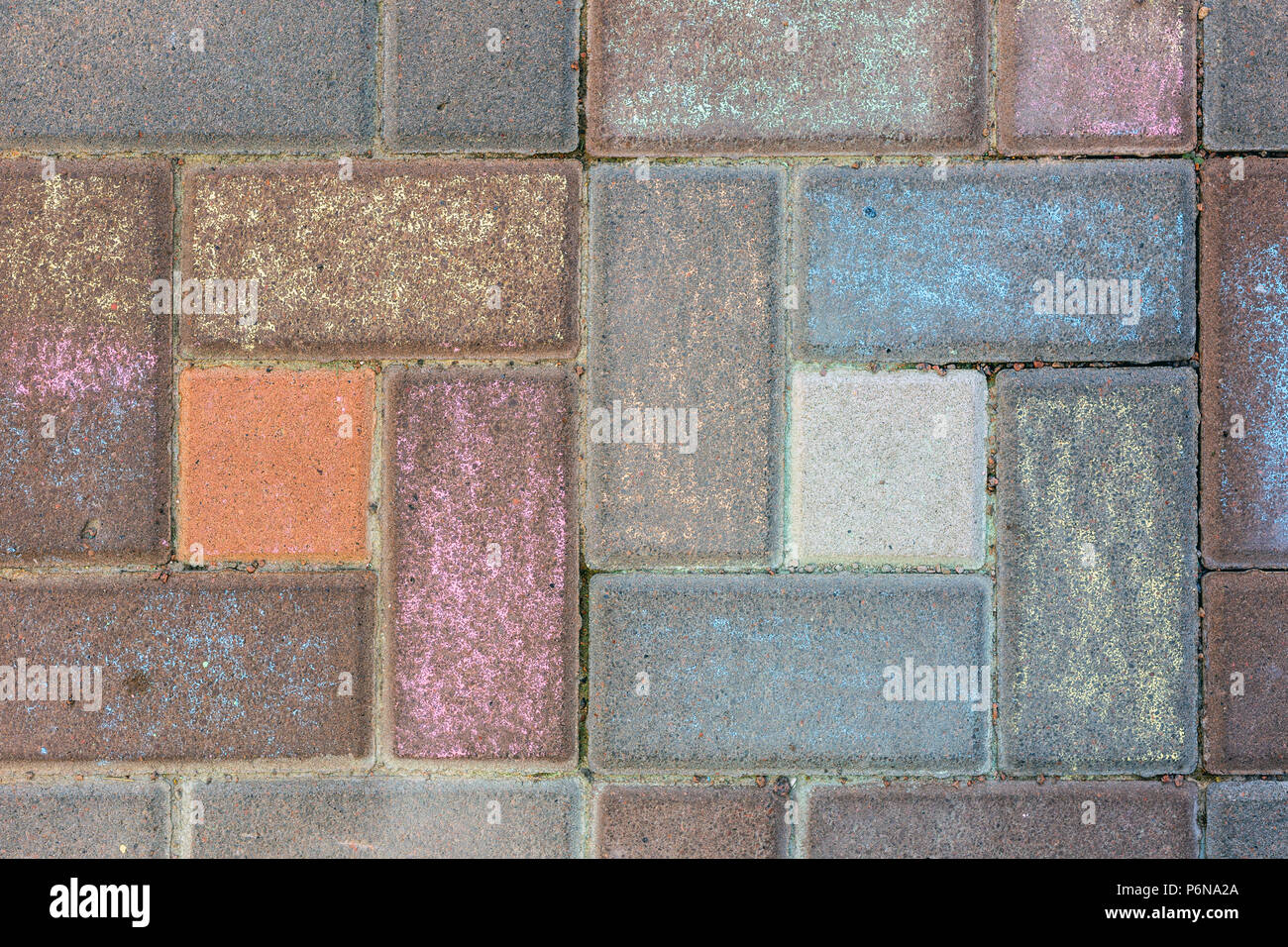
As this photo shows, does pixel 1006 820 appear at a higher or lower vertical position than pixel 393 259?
lower

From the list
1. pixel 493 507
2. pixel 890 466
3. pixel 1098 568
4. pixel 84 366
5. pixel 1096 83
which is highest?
pixel 1096 83

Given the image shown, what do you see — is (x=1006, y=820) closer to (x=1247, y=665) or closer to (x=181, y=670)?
(x=1247, y=665)

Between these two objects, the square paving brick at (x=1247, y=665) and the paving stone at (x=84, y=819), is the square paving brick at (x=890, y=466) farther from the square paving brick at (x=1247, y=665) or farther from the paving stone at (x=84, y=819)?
the paving stone at (x=84, y=819)

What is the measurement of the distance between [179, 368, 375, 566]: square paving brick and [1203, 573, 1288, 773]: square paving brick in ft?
7.39

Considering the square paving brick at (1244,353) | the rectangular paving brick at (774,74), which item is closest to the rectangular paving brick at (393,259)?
the rectangular paving brick at (774,74)

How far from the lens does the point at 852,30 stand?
2.02 metres

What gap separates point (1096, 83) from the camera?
2.00 metres

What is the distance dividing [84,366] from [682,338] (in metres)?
1.58

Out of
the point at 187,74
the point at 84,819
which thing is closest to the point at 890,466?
the point at 187,74

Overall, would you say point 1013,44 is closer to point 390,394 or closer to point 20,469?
point 390,394

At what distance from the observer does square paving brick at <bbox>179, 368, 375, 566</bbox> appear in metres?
2.01

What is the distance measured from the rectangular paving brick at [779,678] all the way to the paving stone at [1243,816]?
64 centimetres
